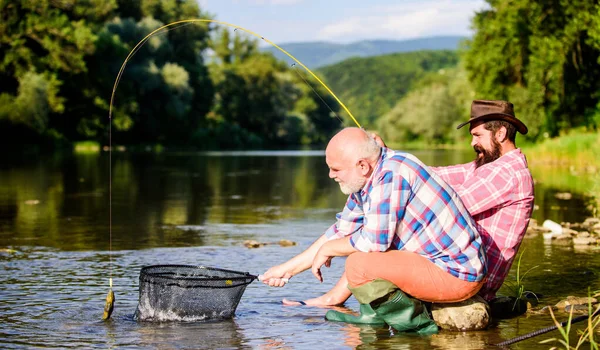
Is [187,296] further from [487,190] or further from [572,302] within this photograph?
[572,302]

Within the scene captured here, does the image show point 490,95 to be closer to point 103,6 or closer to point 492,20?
point 492,20

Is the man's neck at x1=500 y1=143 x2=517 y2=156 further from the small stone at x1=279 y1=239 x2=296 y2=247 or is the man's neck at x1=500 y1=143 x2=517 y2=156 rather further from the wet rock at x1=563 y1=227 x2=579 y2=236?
the wet rock at x1=563 y1=227 x2=579 y2=236

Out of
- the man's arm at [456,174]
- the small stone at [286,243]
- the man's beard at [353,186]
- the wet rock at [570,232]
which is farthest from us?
the wet rock at [570,232]

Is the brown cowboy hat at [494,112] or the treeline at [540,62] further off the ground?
the treeline at [540,62]

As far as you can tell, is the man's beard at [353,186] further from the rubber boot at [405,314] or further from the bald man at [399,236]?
the rubber boot at [405,314]

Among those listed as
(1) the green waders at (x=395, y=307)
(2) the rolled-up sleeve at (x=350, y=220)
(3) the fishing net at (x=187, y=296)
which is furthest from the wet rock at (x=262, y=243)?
(1) the green waders at (x=395, y=307)

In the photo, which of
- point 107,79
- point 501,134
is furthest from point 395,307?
point 107,79

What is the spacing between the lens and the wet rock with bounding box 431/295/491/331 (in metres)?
6.25

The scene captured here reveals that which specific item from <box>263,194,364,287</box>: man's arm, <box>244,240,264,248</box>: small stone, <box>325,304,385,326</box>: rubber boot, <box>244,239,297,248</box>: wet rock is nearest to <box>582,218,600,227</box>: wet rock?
<box>244,239,297,248</box>: wet rock

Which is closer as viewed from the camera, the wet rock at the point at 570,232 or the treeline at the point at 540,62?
the wet rock at the point at 570,232

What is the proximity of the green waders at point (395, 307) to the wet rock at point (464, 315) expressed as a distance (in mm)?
104

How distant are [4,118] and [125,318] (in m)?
43.5

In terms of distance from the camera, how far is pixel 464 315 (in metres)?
6.24

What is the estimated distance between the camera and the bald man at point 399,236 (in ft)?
18.5
